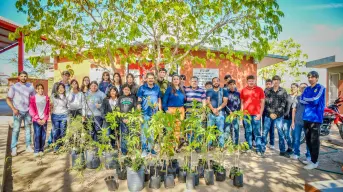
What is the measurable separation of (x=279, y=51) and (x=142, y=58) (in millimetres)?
15815

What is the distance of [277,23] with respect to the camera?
4.24 metres

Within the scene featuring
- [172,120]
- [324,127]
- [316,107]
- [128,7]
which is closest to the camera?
[172,120]

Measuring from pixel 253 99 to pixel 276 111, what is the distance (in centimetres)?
58

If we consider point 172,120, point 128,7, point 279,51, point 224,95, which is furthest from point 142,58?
point 279,51

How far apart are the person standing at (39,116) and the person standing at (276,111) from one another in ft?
15.9

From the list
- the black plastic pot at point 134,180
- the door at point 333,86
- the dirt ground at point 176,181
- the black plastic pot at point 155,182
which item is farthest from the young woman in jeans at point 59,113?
the door at point 333,86

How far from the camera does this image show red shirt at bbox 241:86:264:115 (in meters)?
4.93

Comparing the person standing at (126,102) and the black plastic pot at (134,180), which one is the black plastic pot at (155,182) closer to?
the black plastic pot at (134,180)

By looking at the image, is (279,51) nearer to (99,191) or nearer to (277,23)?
(277,23)

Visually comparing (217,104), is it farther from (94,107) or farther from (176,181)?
(94,107)

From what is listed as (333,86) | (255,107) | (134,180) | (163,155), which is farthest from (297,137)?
(333,86)

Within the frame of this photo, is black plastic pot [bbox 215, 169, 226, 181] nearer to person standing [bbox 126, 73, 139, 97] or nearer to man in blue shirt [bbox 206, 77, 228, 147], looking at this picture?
man in blue shirt [bbox 206, 77, 228, 147]

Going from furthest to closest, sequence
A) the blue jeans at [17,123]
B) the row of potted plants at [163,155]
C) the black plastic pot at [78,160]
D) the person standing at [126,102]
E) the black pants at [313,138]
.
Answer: the blue jeans at [17,123], the person standing at [126,102], the black pants at [313,138], the black plastic pot at [78,160], the row of potted plants at [163,155]

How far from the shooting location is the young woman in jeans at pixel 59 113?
4926 millimetres
